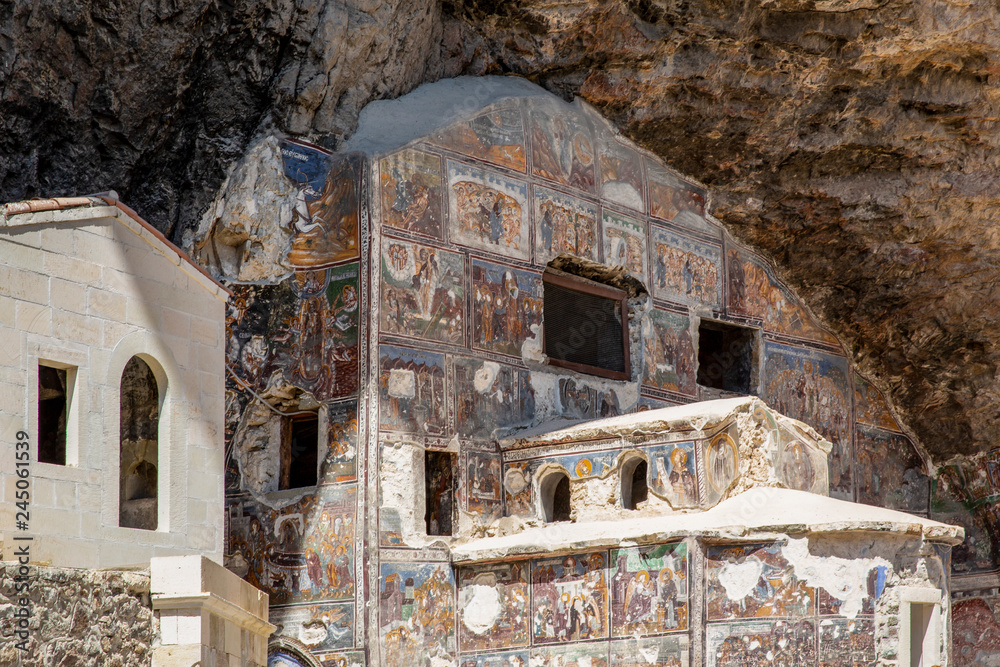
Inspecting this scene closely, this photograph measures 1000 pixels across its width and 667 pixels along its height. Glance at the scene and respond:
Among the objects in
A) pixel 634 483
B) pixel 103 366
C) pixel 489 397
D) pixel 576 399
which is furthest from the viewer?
pixel 576 399

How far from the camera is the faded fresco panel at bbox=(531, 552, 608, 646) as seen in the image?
14430mm

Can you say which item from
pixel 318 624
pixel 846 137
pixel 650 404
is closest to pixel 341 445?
pixel 318 624

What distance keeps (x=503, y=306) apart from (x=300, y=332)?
231 centimetres

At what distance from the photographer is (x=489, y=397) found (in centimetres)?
1617

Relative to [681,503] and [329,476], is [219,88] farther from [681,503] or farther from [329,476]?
[681,503]

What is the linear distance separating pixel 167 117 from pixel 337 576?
5.29 metres

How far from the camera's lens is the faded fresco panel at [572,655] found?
14328 millimetres

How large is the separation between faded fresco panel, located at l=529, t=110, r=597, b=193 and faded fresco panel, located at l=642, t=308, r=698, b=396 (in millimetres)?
1843

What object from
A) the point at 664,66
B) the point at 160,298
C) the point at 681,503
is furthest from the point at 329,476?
the point at 664,66

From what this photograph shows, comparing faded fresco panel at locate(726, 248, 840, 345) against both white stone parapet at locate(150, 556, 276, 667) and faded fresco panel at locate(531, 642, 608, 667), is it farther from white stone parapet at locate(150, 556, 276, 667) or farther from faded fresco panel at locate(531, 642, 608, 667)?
white stone parapet at locate(150, 556, 276, 667)

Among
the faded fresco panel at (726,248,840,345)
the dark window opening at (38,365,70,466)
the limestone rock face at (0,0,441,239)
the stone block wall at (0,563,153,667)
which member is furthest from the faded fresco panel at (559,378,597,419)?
the stone block wall at (0,563,153,667)

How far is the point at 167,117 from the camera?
15977 mm

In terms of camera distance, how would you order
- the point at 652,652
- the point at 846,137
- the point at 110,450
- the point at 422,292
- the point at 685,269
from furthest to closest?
the point at 685,269
the point at 846,137
the point at 422,292
the point at 652,652
the point at 110,450

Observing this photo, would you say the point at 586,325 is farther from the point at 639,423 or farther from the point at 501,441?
the point at 639,423
